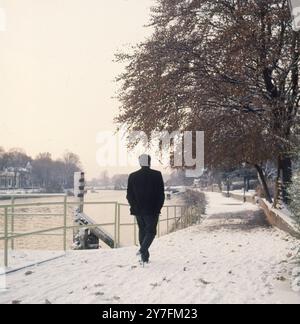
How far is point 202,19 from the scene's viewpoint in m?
17.8

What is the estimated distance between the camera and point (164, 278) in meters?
7.05

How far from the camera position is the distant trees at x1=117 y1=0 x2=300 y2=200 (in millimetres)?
16094

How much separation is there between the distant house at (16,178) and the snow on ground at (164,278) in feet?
317

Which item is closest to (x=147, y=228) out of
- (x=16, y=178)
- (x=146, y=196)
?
(x=146, y=196)

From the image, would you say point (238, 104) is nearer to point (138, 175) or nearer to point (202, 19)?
point (202, 19)

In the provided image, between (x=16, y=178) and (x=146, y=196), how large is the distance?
10830cm

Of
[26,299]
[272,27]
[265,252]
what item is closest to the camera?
[26,299]

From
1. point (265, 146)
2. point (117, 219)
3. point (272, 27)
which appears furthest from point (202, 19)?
point (117, 219)

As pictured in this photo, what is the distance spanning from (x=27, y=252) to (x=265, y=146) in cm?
1024

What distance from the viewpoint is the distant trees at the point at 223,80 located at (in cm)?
1609

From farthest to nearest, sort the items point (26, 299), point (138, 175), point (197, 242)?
point (197, 242)
point (138, 175)
point (26, 299)

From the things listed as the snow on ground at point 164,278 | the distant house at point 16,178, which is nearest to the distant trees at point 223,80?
the snow on ground at point 164,278
